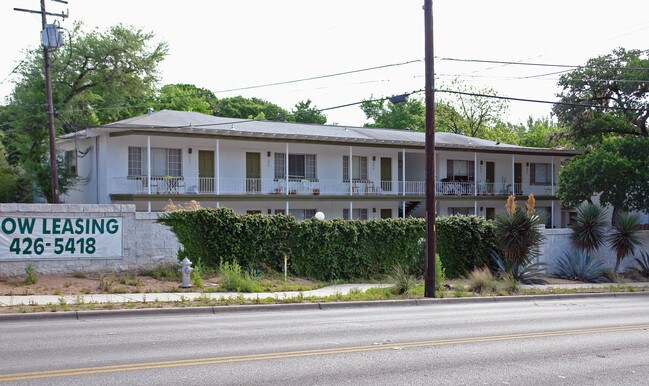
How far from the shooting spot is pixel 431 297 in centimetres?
1950

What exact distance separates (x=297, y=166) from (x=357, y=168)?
399cm

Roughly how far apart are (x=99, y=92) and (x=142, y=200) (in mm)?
12054

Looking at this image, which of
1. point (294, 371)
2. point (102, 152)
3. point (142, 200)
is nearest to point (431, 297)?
point (294, 371)

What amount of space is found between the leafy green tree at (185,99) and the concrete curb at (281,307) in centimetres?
3841

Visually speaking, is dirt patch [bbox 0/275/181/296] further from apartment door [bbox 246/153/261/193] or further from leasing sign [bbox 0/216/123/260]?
apartment door [bbox 246/153/261/193]

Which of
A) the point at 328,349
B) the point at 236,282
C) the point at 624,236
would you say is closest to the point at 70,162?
the point at 236,282

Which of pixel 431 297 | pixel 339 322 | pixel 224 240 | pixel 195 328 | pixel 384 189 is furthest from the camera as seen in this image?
pixel 384 189

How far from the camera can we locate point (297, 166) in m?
37.7

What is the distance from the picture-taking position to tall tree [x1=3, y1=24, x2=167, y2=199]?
123ft

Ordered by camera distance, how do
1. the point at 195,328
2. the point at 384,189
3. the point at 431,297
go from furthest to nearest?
1. the point at 384,189
2. the point at 431,297
3. the point at 195,328

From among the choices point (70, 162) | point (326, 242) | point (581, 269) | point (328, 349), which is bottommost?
point (581, 269)

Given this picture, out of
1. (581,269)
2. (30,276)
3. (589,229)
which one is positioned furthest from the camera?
(589,229)

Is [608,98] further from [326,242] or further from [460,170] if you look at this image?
[326,242]

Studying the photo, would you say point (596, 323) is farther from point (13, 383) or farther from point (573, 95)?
point (573, 95)
